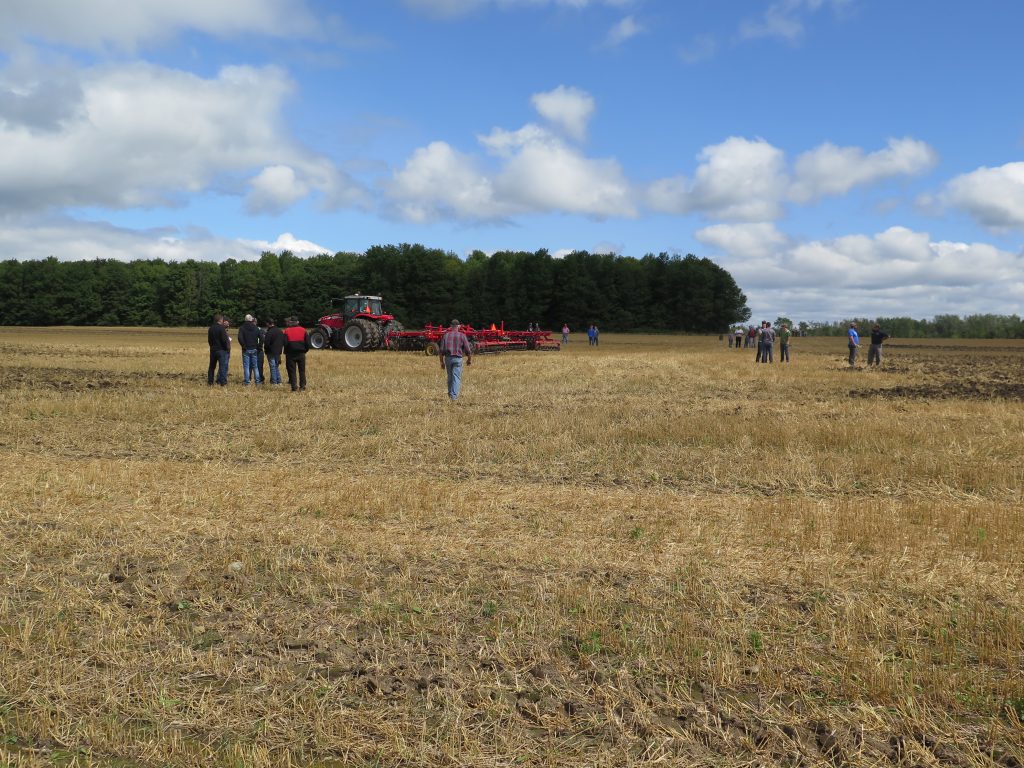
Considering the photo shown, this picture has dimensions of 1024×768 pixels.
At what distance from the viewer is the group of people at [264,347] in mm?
17938

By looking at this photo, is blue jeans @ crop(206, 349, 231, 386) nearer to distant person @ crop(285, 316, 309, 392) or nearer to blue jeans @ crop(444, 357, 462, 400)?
distant person @ crop(285, 316, 309, 392)

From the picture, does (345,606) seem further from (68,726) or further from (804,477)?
(804,477)

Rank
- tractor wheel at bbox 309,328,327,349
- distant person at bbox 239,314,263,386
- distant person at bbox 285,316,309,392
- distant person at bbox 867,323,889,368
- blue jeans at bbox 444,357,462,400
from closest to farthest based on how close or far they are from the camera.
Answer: blue jeans at bbox 444,357,462,400, distant person at bbox 285,316,309,392, distant person at bbox 239,314,263,386, distant person at bbox 867,323,889,368, tractor wheel at bbox 309,328,327,349

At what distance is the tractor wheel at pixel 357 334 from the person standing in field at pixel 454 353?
18.0m

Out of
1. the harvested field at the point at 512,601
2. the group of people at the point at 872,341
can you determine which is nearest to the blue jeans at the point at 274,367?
the harvested field at the point at 512,601

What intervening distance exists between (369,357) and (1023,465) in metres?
23.7

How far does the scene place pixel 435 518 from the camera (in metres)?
7.39

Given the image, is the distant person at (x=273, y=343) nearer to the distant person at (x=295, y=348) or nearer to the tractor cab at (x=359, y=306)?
the distant person at (x=295, y=348)

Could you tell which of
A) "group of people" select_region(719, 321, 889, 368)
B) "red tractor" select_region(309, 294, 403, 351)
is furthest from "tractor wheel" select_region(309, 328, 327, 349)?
"group of people" select_region(719, 321, 889, 368)

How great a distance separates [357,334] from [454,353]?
19236mm

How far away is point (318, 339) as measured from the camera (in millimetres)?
35906

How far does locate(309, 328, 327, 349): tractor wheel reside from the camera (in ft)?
117

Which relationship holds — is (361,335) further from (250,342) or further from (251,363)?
(250,342)

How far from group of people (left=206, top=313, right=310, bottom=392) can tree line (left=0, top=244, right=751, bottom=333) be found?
228ft
